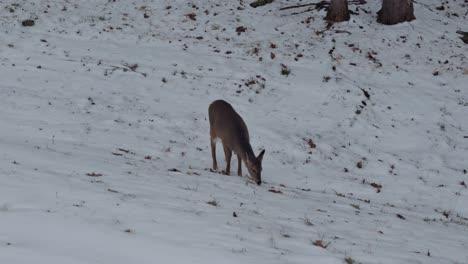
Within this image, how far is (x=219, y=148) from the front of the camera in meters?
11.8

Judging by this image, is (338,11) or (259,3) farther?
(259,3)

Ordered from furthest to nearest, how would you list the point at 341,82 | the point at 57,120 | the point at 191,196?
the point at 341,82, the point at 57,120, the point at 191,196

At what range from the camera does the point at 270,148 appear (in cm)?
1166

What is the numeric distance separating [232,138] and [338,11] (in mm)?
9084

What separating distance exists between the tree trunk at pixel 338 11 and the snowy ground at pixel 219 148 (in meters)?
0.31

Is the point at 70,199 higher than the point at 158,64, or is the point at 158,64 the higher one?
the point at 70,199

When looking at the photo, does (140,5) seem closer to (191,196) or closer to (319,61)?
(319,61)

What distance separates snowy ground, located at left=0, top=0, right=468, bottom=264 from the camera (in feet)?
18.8

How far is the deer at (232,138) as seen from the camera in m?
9.73

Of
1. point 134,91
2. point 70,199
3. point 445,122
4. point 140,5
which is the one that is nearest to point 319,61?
point 445,122

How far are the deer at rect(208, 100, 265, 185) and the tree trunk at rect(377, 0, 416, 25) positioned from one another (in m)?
9.21

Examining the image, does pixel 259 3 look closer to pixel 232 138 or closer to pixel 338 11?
pixel 338 11

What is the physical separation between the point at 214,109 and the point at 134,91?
364cm

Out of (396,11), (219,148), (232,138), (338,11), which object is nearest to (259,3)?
(338,11)
